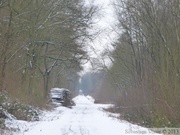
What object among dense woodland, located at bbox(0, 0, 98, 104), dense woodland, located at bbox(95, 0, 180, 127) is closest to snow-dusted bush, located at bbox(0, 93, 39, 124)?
dense woodland, located at bbox(0, 0, 98, 104)

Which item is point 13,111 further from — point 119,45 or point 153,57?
point 119,45

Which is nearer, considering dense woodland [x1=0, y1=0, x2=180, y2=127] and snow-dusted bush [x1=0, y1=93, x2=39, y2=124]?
dense woodland [x1=0, y1=0, x2=180, y2=127]

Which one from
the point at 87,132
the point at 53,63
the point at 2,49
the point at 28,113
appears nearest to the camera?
the point at 87,132

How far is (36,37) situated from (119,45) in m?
11.5

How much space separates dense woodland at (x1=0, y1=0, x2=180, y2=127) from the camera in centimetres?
1524

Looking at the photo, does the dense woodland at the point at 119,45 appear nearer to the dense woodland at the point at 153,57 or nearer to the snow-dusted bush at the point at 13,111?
the dense woodland at the point at 153,57

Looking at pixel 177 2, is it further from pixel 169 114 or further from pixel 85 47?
pixel 85 47

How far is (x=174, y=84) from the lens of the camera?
13984 millimetres

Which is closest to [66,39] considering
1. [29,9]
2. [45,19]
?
[45,19]

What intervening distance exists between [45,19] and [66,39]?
5759mm

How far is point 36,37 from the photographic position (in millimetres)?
23516

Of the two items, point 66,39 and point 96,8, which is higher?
point 96,8

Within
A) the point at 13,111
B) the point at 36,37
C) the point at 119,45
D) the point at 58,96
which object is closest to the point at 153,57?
the point at 36,37

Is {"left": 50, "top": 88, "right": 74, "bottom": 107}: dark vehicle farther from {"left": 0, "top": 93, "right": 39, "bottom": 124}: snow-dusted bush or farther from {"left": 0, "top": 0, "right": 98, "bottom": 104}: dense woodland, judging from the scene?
{"left": 0, "top": 93, "right": 39, "bottom": 124}: snow-dusted bush
